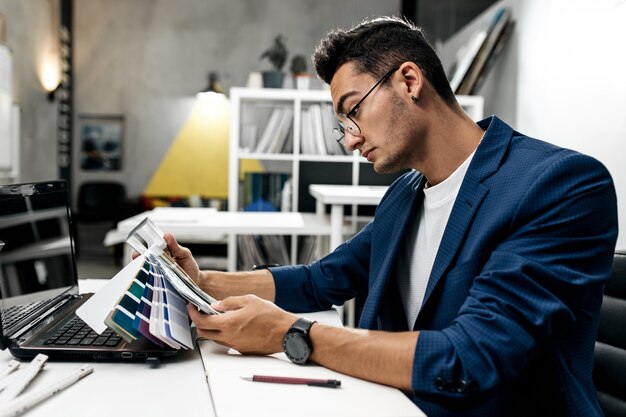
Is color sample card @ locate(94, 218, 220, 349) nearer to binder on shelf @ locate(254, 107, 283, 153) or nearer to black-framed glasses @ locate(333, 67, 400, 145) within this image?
black-framed glasses @ locate(333, 67, 400, 145)

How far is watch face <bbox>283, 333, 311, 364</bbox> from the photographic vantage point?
37.0 inches

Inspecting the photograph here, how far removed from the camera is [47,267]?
4.01 ft

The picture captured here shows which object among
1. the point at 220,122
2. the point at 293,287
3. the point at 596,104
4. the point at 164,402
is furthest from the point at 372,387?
the point at 220,122

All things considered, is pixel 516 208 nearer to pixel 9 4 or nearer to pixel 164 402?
pixel 164 402

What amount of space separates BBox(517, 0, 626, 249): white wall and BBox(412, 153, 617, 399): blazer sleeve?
1516mm

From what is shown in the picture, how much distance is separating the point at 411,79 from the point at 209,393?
Result: 0.74 meters

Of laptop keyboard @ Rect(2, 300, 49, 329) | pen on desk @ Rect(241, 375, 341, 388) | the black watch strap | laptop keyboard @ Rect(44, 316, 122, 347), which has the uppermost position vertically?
the black watch strap

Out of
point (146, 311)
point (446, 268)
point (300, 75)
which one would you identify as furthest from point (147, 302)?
point (300, 75)

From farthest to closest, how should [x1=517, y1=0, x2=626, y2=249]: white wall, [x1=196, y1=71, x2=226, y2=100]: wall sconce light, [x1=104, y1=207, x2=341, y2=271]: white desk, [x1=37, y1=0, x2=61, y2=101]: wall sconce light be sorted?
[x1=196, y1=71, x2=226, y2=100]: wall sconce light → [x1=37, y1=0, x2=61, y2=101]: wall sconce light → [x1=104, y1=207, x2=341, y2=271]: white desk → [x1=517, y1=0, x2=626, y2=249]: white wall

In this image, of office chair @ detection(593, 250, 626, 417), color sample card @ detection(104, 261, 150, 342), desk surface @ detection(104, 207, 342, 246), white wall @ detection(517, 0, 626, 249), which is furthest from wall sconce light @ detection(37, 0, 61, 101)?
office chair @ detection(593, 250, 626, 417)

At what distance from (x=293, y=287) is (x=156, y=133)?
6938 mm

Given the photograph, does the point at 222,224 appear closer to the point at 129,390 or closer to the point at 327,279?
the point at 327,279

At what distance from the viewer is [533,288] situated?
87cm

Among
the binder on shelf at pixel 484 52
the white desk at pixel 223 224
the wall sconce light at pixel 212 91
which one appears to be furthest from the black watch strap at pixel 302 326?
the wall sconce light at pixel 212 91
